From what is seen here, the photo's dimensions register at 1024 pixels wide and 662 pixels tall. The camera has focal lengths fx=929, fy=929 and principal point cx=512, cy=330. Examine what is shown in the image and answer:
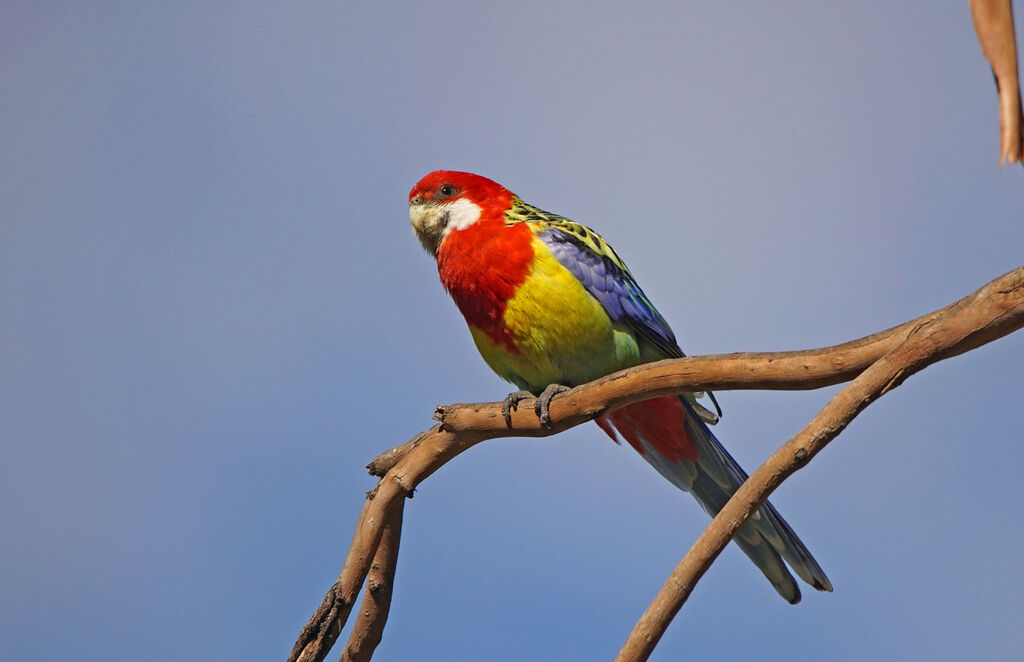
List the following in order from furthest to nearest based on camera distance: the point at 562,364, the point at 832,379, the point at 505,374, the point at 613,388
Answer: the point at 505,374
the point at 562,364
the point at 613,388
the point at 832,379

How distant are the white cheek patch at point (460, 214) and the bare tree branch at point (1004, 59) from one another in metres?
2.87

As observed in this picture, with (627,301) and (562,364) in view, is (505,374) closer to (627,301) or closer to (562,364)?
(562,364)

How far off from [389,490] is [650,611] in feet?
3.89

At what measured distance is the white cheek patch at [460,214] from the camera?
4.20 m

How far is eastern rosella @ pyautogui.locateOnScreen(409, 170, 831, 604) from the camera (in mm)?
3809

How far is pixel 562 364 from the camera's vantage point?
382cm

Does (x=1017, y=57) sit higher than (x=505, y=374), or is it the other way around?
(x=505, y=374)

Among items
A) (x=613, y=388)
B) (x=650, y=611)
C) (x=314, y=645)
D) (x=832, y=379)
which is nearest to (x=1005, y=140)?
(x=832, y=379)

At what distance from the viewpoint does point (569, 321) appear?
3.77 m

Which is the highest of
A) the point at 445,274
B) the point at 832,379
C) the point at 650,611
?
the point at 445,274

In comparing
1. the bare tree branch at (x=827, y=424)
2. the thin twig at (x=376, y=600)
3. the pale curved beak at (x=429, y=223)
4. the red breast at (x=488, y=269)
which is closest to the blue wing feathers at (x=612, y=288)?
the red breast at (x=488, y=269)

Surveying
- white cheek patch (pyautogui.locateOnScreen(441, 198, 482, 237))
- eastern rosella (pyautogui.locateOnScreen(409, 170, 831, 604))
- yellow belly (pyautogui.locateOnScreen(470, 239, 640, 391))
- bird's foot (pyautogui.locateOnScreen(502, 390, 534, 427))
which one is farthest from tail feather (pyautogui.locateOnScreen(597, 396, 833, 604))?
white cheek patch (pyautogui.locateOnScreen(441, 198, 482, 237))

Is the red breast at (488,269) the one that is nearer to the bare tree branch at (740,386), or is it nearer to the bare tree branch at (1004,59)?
the bare tree branch at (740,386)

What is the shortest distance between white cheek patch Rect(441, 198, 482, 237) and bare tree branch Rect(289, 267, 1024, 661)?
3.81 ft
